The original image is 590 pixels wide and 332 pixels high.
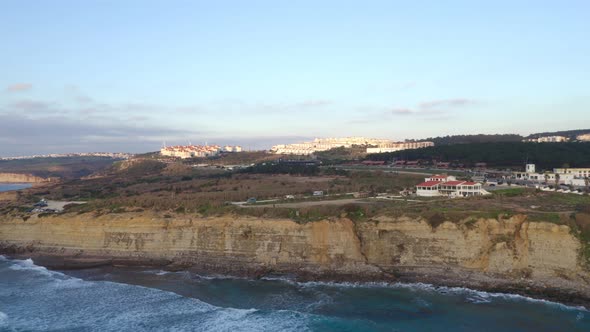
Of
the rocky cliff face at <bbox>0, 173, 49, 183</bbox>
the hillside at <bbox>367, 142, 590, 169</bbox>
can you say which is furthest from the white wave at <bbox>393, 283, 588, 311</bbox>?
the rocky cliff face at <bbox>0, 173, 49, 183</bbox>

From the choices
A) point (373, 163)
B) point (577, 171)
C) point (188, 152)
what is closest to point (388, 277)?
point (577, 171)

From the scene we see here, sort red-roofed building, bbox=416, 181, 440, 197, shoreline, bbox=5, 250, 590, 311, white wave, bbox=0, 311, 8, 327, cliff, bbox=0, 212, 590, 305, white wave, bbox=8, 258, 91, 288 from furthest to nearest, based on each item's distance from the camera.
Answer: red-roofed building, bbox=416, 181, 440, 197 → white wave, bbox=8, 258, 91, 288 → cliff, bbox=0, 212, 590, 305 → shoreline, bbox=5, 250, 590, 311 → white wave, bbox=0, 311, 8, 327

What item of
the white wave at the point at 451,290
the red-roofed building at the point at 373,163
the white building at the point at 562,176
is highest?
the red-roofed building at the point at 373,163

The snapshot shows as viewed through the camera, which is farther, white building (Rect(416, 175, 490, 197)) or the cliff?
white building (Rect(416, 175, 490, 197))

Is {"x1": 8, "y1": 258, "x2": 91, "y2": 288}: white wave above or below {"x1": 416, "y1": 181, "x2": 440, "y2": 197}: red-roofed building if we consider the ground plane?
below

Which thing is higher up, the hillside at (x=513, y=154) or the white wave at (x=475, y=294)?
the hillside at (x=513, y=154)

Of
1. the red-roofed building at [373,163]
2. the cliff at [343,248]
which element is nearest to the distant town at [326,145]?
the red-roofed building at [373,163]

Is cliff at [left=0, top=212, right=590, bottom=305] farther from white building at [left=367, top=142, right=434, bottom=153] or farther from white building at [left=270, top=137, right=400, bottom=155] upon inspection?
white building at [left=270, top=137, right=400, bottom=155]

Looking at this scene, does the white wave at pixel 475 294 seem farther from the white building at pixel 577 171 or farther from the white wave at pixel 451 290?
the white building at pixel 577 171
